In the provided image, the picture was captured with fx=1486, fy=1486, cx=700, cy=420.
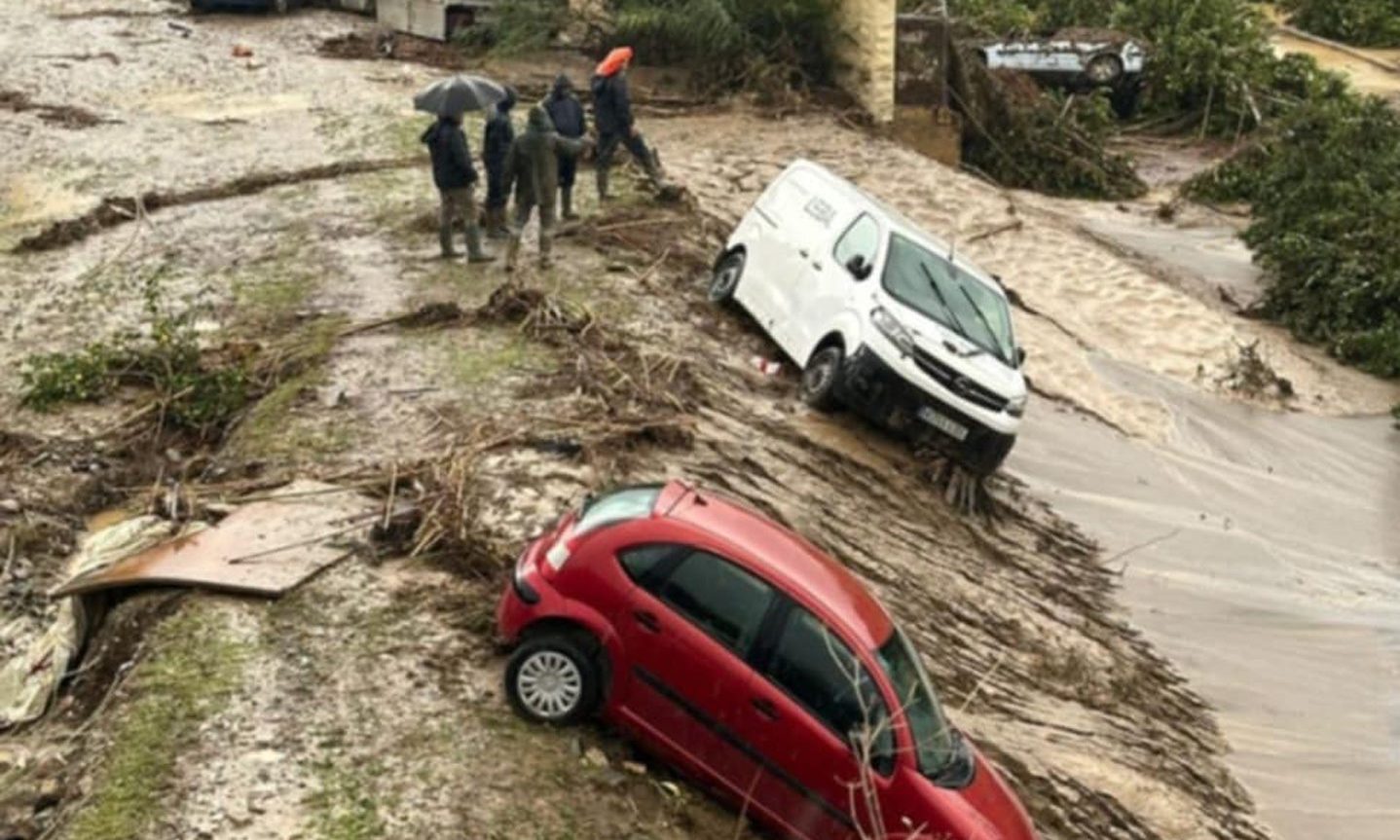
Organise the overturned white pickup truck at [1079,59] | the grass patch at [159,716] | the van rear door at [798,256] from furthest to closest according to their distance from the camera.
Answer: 1. the overturned white pickup truck at [1079,59]
2. the van rear door at [798,256]
3. the grass patch at [159,716]

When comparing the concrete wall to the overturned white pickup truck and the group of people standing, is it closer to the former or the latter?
the overturned white pickup truck

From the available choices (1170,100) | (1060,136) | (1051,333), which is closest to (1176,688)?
(1051,333)

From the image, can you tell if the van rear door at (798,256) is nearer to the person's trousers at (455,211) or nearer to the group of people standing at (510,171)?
the group of people standing at (510,171)

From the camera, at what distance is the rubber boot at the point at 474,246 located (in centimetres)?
1557

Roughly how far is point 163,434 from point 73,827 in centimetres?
546

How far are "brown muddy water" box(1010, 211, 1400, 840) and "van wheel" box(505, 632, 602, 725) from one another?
5.94m

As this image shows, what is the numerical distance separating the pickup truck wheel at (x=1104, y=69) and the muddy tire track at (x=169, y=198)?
16864mm

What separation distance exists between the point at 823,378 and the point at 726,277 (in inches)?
99.9

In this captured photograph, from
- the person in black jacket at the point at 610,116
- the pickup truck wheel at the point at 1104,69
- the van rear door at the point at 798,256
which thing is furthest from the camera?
the pickup truck wheel at the point at 1104,69

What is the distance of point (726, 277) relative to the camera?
15438mm

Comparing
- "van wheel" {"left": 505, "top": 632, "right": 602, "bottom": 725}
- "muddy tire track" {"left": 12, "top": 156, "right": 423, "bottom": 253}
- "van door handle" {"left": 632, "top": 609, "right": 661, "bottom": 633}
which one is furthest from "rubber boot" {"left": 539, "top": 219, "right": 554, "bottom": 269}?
"van door handle" {"left": 632, "top": 609, "right": 661, "bottom": 633}

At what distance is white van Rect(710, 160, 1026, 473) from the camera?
41.7 feet

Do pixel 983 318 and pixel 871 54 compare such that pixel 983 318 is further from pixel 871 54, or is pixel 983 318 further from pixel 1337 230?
pixel 871 54

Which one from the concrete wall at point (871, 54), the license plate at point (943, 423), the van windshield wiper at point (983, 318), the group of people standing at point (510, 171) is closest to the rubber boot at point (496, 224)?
the group of people standing at point (510, 171)
